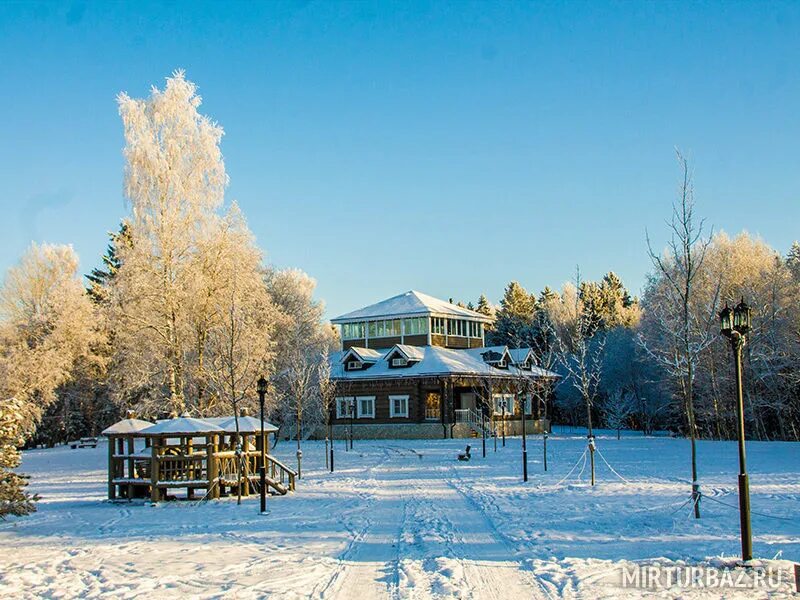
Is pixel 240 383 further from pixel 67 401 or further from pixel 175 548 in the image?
pixel 67 401

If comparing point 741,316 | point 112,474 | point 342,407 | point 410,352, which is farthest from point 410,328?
point 741,316

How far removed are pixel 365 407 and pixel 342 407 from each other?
184 centimetres

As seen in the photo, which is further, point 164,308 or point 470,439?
point 470,439

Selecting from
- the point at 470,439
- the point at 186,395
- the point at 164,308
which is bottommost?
the point at 470,439

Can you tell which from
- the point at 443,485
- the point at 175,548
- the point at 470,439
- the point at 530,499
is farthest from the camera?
the point at 470,439

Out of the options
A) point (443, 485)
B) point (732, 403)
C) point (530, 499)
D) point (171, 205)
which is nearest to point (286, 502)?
point (443, 485)

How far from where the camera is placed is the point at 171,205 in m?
30.2

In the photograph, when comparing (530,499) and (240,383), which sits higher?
(240,383)

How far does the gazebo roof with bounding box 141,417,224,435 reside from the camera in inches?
746

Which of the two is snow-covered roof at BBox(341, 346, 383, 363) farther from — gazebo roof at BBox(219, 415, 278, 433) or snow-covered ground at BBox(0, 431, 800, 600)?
gazebo roof at BBox(219, 415, 278, 433)

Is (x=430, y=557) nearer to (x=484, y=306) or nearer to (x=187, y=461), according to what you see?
(x=187, y=461)

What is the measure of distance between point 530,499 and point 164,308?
17.2 metres

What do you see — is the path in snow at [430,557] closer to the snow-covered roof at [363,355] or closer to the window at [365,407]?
the window at [365,407]

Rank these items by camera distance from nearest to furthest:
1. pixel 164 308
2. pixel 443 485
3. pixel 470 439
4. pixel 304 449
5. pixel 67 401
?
pixel 443 485 < pixel 164 308 < pixel 304 449 < pixel 470 439 < pixel 67 401
